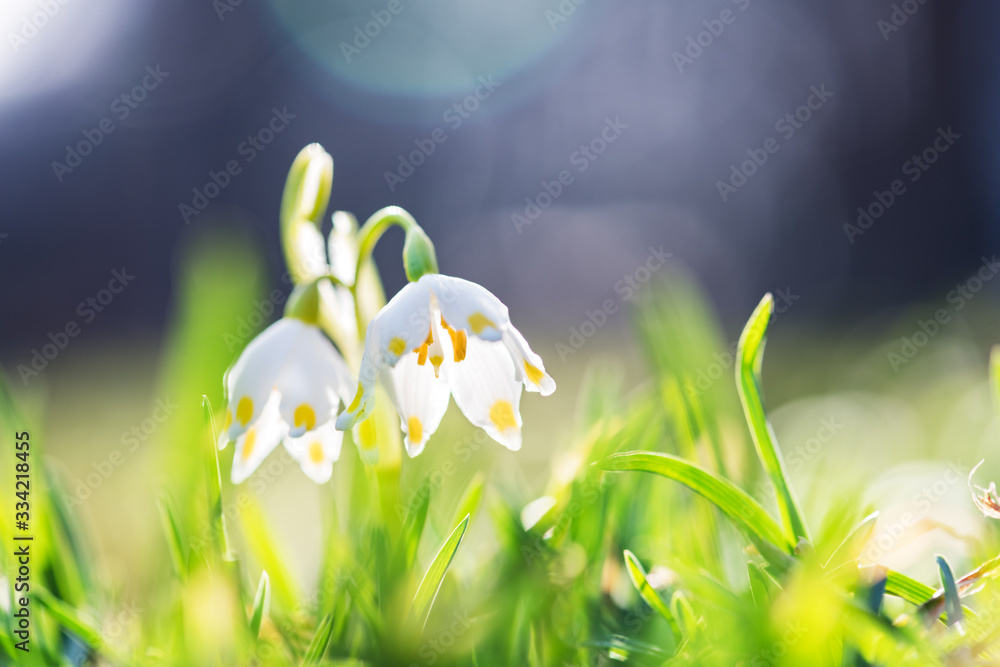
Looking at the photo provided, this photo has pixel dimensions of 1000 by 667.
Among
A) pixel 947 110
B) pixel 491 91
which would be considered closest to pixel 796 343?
pixel 947 110

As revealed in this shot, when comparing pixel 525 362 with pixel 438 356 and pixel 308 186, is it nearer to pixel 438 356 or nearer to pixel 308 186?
pixel 438 356

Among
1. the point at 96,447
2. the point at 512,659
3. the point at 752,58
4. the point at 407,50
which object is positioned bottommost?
the point at 96,447

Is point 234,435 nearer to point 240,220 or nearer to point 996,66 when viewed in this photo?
point 996,66
